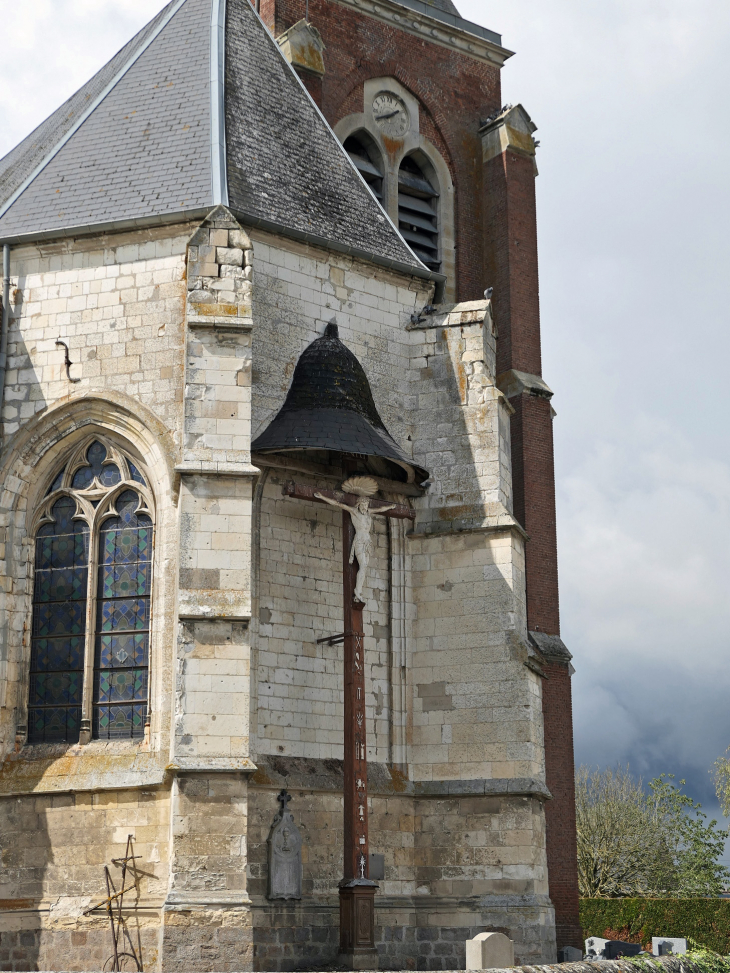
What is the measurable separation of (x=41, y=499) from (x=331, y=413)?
10.6 ft

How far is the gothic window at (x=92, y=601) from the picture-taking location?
41.6ft

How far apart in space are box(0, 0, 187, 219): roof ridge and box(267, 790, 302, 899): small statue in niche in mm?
7519

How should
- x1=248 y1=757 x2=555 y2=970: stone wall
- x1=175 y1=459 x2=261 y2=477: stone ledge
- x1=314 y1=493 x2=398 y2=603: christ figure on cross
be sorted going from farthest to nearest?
x1=314 y1=493 x2=398 y2=603: christ figure on cross, x1=248 y1=757 x2=555 y2=970: stone wall, x1=175 y1=459 x2=261 y2=477: stone ledge

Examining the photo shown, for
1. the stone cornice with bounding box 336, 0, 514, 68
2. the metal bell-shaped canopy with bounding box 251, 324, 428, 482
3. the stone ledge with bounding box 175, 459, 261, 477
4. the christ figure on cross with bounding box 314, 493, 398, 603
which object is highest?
the stone cornice with bounding box 336, 0, 514, 68

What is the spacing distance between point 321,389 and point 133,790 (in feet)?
15.4

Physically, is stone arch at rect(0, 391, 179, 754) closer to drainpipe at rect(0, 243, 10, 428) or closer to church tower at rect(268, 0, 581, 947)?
drainpipe at rect(0, 243, 10, 428)

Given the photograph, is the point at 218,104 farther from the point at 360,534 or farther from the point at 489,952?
the point at 489,952

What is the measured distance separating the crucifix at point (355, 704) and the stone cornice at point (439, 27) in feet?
35.0

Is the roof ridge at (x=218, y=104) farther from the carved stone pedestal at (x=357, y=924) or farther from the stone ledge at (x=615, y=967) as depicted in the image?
the stone ledge at (x=615, y=967)

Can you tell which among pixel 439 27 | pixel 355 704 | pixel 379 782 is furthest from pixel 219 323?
pixel 439 27

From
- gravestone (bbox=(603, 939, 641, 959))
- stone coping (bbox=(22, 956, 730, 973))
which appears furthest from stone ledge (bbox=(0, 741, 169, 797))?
gravestone (bbox=(603, 939, 641, 959))

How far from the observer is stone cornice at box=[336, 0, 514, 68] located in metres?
21.1

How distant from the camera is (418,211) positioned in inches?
819

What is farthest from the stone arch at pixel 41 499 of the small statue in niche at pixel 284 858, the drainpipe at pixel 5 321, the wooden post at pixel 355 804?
the wooden post at pixel 355 804
